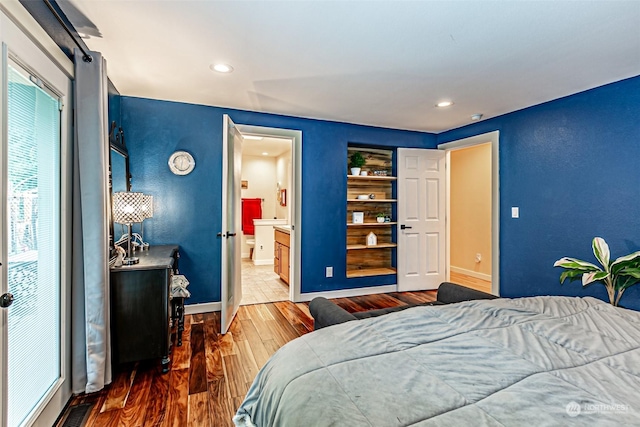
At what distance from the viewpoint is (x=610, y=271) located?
2.55m

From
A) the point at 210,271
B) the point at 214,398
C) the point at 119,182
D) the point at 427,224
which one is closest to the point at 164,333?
the point at 214,398

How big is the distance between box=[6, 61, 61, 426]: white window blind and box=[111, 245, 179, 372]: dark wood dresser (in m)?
0.39

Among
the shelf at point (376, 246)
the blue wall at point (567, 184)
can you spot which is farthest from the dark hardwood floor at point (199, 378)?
the blue wall at point (567, 184)

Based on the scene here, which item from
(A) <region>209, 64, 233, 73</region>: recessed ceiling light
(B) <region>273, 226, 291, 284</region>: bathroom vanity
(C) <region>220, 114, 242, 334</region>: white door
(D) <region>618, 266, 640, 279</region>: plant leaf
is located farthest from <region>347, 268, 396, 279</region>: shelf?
(A) <region>209, 64, 233, 73</region>: recessed ceiling light

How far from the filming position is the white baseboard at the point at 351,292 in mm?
4102

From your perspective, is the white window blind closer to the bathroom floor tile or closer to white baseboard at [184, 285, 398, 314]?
white baseboard at [184, 285, 398, 314]

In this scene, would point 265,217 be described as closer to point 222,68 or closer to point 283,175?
point 283,175

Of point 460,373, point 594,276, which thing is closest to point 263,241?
point 594,276

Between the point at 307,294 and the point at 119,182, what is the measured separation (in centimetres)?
246

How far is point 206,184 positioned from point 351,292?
7.71ft

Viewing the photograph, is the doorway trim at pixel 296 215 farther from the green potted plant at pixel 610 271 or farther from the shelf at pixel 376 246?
the green potted plant at pixel 610 271

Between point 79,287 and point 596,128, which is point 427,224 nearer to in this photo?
point 596,128

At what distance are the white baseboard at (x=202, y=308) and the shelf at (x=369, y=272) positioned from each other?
176cm

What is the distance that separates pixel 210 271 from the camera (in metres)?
3.60
